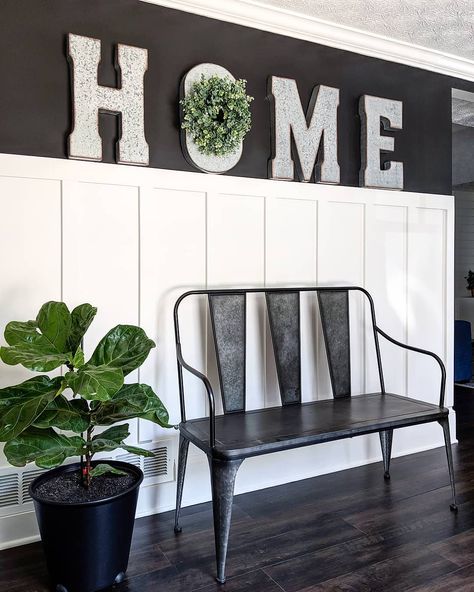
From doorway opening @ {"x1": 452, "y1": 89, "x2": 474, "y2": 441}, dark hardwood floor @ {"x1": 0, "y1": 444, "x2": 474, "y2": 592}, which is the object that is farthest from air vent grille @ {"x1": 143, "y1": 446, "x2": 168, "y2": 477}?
doorway opening @ {"x1": 452, "y1": 89, "x2": 474, "y2": 441}

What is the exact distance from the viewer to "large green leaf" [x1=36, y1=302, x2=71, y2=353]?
1.83 m

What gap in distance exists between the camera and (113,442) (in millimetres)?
1869

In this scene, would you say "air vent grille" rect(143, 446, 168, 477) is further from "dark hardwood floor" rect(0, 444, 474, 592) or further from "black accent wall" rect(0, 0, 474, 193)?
"black accent wall" rect(0, 0, 474, 193)

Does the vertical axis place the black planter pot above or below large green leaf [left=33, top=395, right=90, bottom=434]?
below

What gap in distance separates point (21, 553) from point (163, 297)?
1.25m

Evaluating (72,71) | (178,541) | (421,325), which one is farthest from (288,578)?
(72,71)

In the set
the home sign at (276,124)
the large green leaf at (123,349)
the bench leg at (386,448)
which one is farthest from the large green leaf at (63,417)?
the bench leg at (386,448)

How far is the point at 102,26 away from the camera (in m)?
2.44

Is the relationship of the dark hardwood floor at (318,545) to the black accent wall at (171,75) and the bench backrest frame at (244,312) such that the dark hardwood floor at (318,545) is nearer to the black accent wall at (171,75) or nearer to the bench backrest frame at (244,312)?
the bench backrest frame at (244,312)

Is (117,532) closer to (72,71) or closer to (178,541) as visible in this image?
(178,541)

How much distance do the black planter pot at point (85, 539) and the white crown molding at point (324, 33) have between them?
7.47ft

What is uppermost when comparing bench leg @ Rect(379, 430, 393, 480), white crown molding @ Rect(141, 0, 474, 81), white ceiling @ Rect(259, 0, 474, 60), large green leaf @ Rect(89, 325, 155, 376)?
white ceiling @ Rect(259, 0, 474, 60)

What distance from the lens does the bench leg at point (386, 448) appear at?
290 cm

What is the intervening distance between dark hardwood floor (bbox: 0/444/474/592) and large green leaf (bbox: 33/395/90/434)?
623 mm
